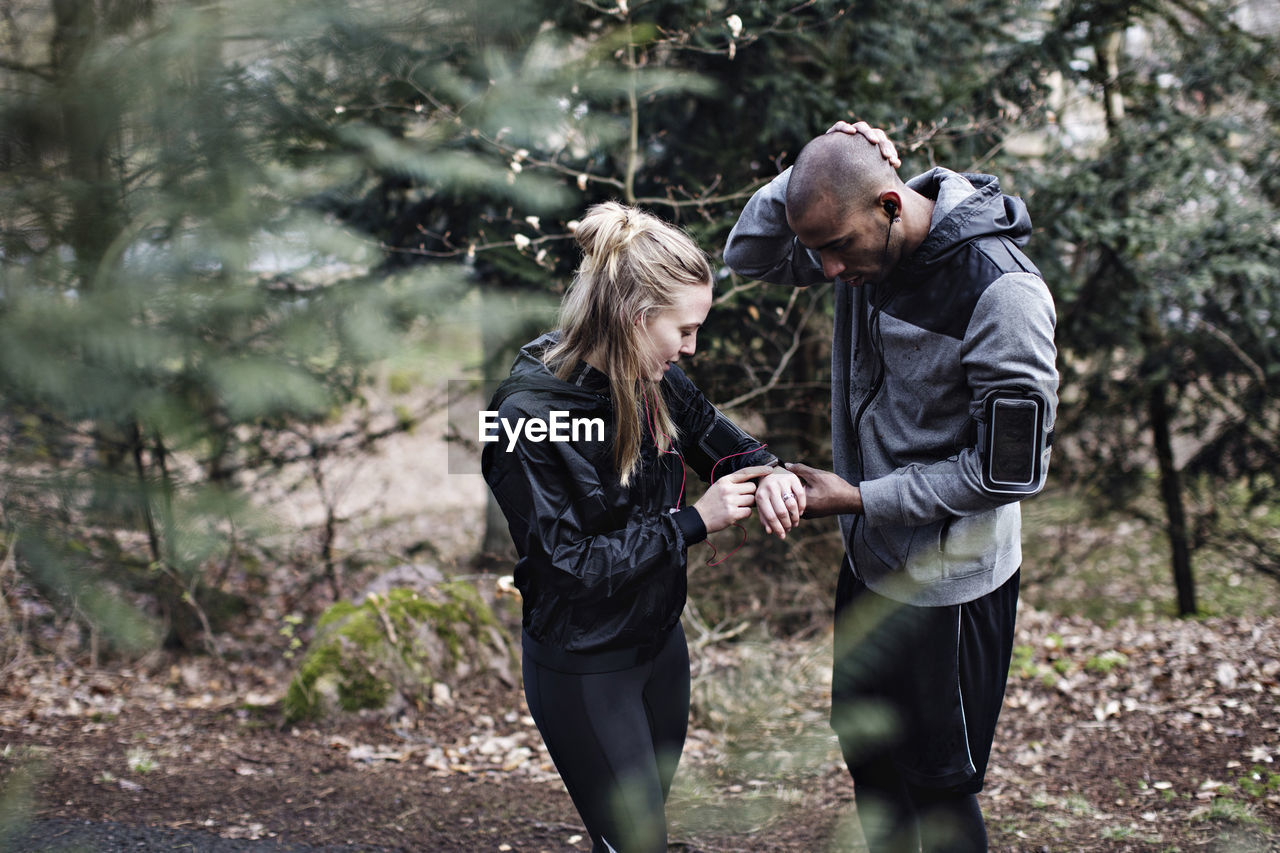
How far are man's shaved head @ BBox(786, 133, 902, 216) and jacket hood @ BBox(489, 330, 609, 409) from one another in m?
0.62

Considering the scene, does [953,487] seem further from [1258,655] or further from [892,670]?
[1258,655]

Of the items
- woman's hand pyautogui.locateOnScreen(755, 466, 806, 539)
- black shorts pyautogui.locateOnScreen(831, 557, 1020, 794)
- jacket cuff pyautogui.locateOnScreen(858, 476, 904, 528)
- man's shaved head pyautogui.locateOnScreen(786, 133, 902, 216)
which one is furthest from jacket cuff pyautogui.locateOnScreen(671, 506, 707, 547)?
man's shaved head pyautogui.locateOnScreen(786, 133, 902, 216)

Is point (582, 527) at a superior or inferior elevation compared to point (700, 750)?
superior

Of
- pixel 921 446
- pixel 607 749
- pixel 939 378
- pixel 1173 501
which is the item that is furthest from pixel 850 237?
pixel 1173 501

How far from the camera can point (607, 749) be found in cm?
196

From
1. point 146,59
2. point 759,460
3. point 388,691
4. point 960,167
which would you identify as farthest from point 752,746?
point 146,59

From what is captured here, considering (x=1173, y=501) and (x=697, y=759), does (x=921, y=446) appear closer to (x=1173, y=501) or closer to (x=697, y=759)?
(x=697, y=759)

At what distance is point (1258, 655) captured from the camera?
447 centimetres

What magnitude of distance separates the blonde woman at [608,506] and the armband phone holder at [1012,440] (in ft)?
1.40

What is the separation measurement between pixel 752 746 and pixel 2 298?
3.44 m

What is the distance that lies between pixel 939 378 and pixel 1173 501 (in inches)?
190

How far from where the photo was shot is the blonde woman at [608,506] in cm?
190

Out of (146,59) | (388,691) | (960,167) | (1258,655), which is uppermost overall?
(960,167)

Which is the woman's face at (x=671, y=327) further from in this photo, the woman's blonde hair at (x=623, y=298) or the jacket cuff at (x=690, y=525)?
the jacket cuff at (x=690, y=525)
